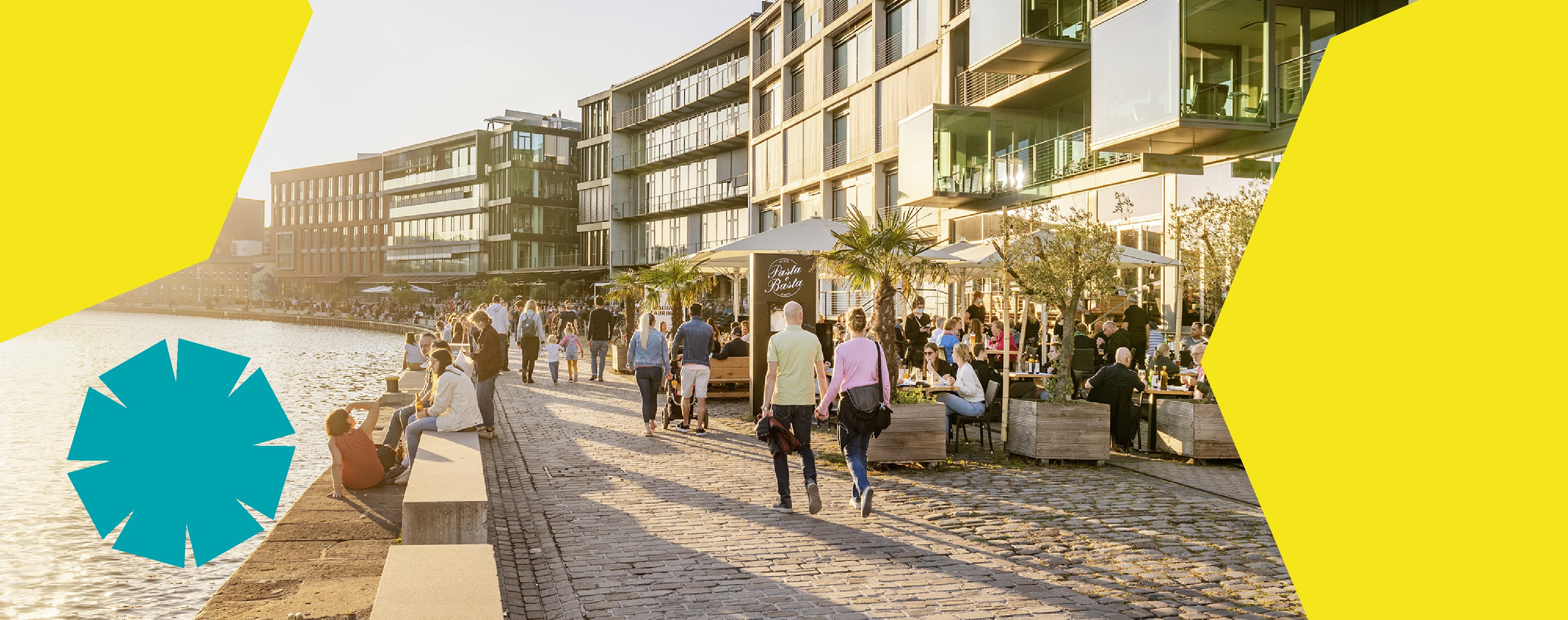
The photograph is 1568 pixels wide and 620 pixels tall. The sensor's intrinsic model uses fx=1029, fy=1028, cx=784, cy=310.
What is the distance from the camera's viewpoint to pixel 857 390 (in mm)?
7434

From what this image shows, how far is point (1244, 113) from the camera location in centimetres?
1677

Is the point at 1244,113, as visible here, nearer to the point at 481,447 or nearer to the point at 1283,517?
the point at 481,447

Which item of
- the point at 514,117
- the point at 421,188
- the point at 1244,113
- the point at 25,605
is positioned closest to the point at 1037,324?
the point at 1244,113

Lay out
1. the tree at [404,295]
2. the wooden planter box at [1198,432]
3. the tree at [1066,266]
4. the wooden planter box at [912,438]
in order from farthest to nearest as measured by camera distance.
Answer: the tree at [404,295]
the tree at [1066,266]
the wooden planter box at [1198,432]
the wooden planter box at [912,438]

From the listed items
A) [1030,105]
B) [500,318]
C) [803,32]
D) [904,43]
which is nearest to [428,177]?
[803,32]

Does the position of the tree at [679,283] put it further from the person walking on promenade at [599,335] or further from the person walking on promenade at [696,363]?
the person walking on promenade at [696,363]

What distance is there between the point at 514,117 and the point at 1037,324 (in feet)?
201

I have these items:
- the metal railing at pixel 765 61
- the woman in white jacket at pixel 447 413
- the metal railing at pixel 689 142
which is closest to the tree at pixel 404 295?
the metal railing at pixel 689 142

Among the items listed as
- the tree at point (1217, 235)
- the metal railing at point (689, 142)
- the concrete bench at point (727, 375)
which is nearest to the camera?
the tree at point (1217, 235)

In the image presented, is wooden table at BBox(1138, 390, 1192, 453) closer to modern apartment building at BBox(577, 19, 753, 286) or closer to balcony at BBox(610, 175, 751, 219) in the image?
modern apartment building at BBox(577, 19, 753, 286)

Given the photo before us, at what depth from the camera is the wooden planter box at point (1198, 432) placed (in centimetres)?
957

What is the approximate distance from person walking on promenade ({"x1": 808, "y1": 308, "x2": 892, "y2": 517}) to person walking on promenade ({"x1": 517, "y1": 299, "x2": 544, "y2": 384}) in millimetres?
11918

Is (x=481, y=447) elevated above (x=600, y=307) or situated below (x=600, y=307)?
below

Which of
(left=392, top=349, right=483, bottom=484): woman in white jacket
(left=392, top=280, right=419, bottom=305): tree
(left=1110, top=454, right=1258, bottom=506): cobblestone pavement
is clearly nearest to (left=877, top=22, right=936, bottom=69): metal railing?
(left=1110, top=454, right=1258, bottom=506): cobblestone pavement
